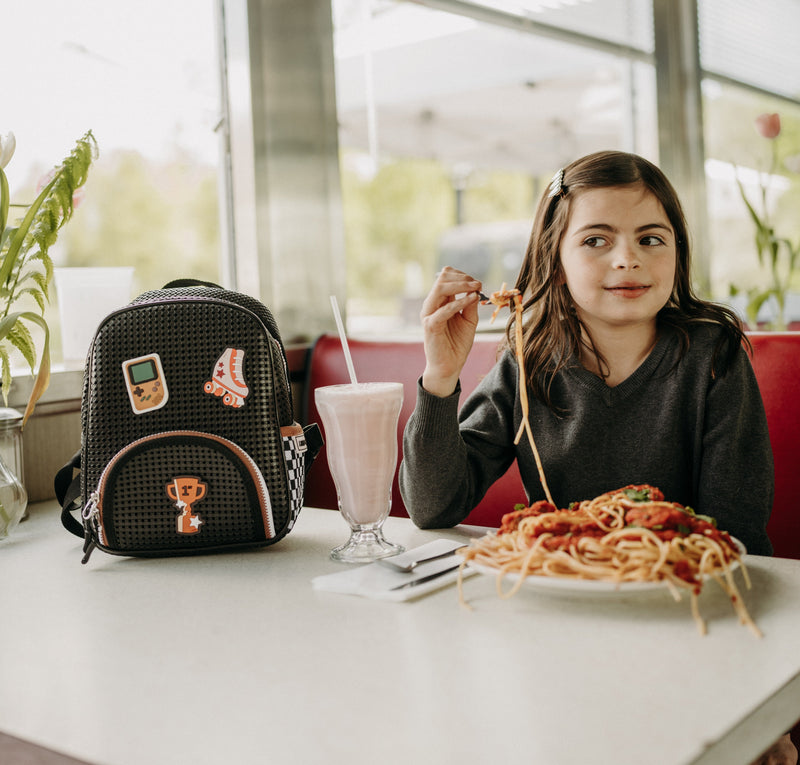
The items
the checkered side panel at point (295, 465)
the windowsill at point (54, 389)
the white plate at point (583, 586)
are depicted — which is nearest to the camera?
the white plate at point (583, 586)

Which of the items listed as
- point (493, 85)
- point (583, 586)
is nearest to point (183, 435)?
point (583, 586)

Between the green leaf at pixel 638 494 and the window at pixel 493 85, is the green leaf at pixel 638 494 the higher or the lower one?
the lower one

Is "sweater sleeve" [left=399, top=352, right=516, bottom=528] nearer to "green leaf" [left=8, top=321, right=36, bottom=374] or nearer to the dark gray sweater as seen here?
the dark gray sweater

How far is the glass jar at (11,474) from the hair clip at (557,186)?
956mm

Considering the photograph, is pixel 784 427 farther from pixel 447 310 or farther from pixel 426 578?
pixel 426 578

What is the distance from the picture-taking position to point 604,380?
140 cm

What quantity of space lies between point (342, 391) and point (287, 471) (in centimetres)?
16

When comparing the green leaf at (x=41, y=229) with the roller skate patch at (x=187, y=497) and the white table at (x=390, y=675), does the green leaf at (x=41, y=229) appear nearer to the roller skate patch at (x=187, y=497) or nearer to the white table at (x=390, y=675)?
the roller skate patch at (x=187, y=497)

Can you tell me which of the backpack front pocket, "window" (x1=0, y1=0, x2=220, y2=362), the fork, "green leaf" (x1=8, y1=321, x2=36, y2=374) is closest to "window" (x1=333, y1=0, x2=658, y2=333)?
"window" (x1=0, y1=0, x2=220, y2=362)

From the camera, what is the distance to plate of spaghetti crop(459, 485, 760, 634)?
31.4 inches

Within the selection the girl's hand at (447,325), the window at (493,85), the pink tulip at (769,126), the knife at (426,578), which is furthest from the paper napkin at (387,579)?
the pink tulip at (769,126)

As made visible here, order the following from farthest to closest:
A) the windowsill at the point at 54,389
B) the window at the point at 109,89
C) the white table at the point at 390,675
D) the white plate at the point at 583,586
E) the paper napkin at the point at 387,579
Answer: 1. the window at the point at 109,89
2. the windowsill at the point at 54,389
3. the paper napkin at the point at 387,579
4. the white plate at the point at 583,586
5. the white table at the point at 390,675

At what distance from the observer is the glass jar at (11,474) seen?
130 centimetres

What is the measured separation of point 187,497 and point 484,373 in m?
0.87
